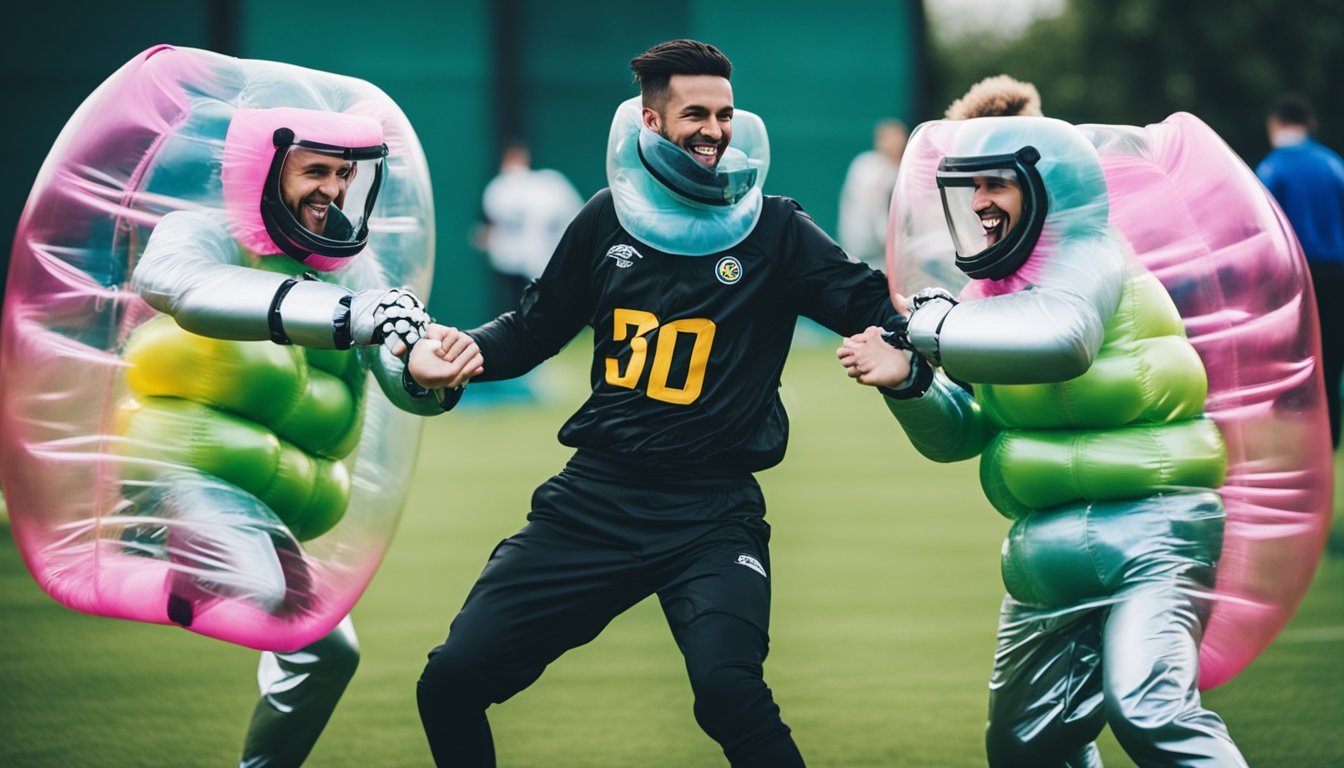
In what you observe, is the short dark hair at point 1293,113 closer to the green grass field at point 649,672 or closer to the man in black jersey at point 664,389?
the green grass field at point 649,672

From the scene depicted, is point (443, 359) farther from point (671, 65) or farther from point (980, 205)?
point (980, 205)

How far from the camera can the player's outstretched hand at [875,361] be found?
13.6 ft

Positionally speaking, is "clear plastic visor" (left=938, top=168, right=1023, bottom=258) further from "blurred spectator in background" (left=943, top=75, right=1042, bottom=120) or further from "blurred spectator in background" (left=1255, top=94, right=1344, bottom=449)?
"blurred spectator in background" (left=1255, top=94, right=1344, bottom=449)

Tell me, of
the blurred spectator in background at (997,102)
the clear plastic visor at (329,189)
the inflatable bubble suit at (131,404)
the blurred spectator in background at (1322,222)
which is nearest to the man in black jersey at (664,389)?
the clear plastic visor at (329,189)

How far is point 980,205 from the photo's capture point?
420 centimetres

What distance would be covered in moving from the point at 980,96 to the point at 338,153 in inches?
71.0

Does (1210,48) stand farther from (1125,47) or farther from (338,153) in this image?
(338,153)

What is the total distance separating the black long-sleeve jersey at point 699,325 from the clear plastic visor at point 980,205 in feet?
0.81

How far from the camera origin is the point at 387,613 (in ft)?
24.7

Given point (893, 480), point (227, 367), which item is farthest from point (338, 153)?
point (893, 480)

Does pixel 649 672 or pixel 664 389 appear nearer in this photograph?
pixel 664 389

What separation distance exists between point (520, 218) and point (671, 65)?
1413cm

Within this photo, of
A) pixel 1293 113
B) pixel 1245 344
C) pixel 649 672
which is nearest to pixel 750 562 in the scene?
pixel 1245 344

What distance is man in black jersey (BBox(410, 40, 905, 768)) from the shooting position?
4184 mm
